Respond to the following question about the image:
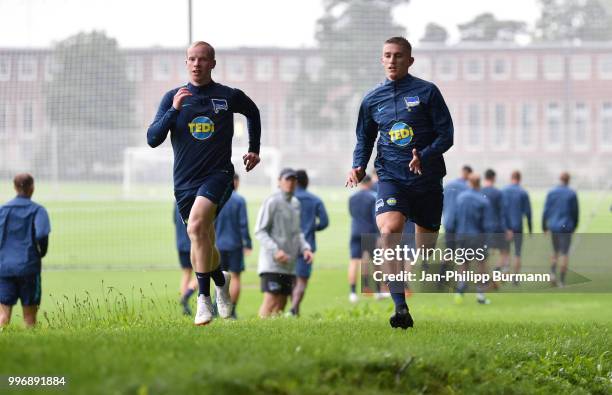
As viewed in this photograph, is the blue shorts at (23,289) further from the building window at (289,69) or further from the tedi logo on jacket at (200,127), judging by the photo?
the building window at (289,69)

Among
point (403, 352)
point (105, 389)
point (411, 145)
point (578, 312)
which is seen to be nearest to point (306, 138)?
point (578, 312)

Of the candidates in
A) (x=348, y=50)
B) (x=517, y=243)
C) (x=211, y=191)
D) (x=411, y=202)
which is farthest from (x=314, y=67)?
(x=211, y=191)

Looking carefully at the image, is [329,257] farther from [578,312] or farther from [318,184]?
[578,312]

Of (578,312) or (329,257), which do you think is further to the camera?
(329,257)

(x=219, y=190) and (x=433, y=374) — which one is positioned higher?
(x=219, y=190)

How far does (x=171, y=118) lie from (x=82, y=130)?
61.9 feet

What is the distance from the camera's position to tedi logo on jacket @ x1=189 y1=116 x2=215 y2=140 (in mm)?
10438

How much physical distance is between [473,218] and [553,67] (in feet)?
26.3

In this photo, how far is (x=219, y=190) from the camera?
10453 millimetres

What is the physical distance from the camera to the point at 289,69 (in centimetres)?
2822

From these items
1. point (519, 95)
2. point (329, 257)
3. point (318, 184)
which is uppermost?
point (519, 95)

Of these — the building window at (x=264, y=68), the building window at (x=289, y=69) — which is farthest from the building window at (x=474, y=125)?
the building window at (x=264, y=68)

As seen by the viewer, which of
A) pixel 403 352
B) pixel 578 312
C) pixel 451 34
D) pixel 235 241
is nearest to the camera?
pixel 403 352

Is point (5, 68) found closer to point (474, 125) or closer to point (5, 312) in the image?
point (474, 125)
